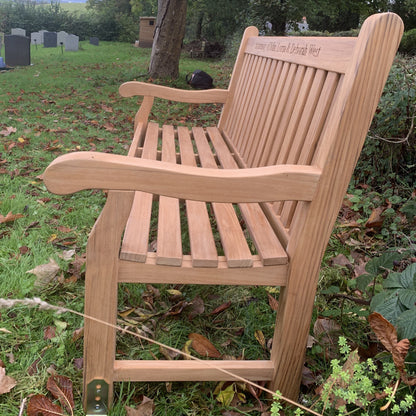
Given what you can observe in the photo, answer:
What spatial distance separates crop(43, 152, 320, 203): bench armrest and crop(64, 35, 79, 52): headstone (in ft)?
58.4

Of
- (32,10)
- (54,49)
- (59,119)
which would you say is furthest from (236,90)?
(32,10)

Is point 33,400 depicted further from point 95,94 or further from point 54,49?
point 54,49

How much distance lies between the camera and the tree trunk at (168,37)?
8102mm

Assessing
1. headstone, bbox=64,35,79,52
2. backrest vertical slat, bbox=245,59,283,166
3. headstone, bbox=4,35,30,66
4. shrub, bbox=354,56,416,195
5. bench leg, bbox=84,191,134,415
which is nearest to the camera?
bench leg, bbox=84,191,134,415

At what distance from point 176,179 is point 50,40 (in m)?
19.0

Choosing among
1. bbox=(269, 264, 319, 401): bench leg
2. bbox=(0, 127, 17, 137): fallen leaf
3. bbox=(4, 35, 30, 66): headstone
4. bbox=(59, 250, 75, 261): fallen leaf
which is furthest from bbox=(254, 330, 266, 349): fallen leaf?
bbox=(4, 35, 30, 66): headstone

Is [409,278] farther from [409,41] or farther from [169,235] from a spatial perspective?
[409,41]

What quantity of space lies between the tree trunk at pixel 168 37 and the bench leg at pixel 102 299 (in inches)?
295

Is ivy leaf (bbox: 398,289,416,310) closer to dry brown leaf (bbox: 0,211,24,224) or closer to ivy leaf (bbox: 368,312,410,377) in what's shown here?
ivy leaf (bbox: 368,312,410,377)

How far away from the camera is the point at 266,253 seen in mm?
1498

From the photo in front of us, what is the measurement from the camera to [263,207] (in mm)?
1952

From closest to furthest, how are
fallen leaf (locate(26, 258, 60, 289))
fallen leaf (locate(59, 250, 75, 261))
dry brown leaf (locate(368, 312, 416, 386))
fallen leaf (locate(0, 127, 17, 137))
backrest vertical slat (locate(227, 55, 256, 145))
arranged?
dry brown leaf (locate(368, 312, 416, 386))
fallen leaf (locate(26, 258, 60, 289))
fallen leaf (locate(59, 250, 75, 261))
backrest vertical slat (locate(227, 55, 256, 145))
fallen leaf (locate(0, 127, 17, 137))

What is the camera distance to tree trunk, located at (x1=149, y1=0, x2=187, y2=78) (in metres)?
8.10

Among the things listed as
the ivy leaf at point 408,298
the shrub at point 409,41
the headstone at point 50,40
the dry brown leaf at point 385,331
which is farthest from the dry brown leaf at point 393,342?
the headstone at point 50,40
